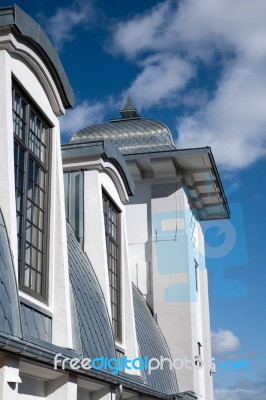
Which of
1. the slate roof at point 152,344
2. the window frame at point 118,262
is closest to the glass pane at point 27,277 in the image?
the window frame at point 118,262

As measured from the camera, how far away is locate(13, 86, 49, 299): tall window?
29.5ft

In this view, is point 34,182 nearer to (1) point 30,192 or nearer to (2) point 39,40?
(1) point 30,192

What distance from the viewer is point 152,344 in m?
16.5

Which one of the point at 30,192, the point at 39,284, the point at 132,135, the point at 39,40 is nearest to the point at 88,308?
the point at 39,284

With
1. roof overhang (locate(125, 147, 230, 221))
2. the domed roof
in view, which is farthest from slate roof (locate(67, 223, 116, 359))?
the domed roof

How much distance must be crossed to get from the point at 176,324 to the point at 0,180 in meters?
11.9

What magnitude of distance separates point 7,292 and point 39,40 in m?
4.17

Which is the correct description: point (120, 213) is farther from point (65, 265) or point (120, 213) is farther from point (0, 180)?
point (0, 180)

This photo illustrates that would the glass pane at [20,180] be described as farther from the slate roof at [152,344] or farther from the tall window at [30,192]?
the slate roof at [152,344]

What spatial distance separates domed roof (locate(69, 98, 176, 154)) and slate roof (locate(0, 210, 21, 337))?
41.0 ft

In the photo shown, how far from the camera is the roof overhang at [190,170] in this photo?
1931 centimetres

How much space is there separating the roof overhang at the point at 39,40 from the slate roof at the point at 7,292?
9.17 feet

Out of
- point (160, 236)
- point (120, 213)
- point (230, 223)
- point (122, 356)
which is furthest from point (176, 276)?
point (122, 356)

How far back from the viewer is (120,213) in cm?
1497
